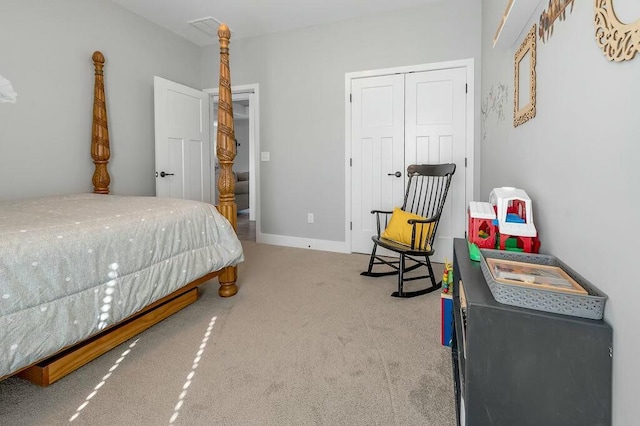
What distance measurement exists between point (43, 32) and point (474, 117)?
3.83 metres

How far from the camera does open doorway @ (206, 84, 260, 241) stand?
4.27 meters

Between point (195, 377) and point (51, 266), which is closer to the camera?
point (51, 266)

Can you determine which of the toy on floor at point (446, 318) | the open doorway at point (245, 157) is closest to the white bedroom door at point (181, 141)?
the open doorway at point (245, 157)

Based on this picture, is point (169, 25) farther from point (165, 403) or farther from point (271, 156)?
point (165, 403)

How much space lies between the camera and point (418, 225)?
261 cm

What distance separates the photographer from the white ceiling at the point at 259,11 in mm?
3346

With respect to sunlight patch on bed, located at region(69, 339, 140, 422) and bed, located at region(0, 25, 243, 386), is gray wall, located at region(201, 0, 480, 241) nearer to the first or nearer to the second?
bed, located at region(0, 25, 243, 386)

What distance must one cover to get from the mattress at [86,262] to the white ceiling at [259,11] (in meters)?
2.33

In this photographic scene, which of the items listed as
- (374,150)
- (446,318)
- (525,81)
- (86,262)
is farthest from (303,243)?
(525,81)

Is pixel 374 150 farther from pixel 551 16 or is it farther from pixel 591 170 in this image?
pixel 591 170

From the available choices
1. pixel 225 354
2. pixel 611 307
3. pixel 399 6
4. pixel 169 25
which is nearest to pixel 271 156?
pixel 169 25

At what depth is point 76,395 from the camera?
54.5 inches

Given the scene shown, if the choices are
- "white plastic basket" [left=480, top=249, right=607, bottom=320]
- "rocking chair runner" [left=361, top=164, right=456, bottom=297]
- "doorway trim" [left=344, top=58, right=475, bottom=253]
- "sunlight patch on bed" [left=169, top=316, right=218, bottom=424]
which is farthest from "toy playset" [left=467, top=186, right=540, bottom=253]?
"doorway trim" [left=344, top=58, right=475, bottom=253]

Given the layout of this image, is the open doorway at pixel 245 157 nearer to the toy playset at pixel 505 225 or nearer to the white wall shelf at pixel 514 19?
the white wall shelf at pixel 514 19
